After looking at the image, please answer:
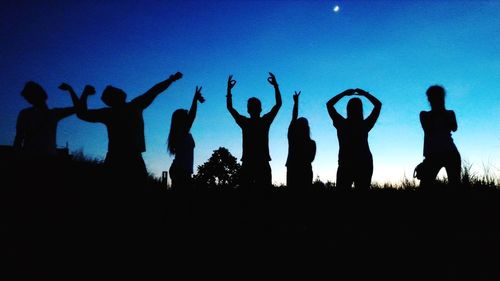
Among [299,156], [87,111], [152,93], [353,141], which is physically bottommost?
[299,156]

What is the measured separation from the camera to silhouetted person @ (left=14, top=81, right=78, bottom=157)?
17.3 ft

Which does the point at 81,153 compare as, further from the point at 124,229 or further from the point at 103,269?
the point at 103,269

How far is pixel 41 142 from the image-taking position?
5305 mm

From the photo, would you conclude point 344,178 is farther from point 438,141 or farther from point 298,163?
point 438,141

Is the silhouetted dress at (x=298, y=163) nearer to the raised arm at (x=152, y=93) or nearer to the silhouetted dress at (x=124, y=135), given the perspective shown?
the raised arm at (x=152, y=93)

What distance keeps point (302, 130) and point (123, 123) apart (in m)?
3.08

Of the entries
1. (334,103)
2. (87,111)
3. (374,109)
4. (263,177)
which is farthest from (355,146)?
(87,111)

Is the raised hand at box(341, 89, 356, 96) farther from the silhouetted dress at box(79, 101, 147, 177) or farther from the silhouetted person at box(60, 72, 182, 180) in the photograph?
the silhouetted dress at box(79, 101, 147, 177)

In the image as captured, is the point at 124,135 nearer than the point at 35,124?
Yes

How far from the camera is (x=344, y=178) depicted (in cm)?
552

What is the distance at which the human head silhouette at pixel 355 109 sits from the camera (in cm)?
565

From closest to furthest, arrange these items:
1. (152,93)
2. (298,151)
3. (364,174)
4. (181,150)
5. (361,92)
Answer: (152,93) → (364,174) → (361,92) → (298,151) → (181,150)

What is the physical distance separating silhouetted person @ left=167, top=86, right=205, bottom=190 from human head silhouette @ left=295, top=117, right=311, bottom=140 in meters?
1.86

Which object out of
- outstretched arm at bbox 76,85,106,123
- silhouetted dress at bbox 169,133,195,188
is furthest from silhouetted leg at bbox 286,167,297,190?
outstretched arm at bbox 76,85,106,123
